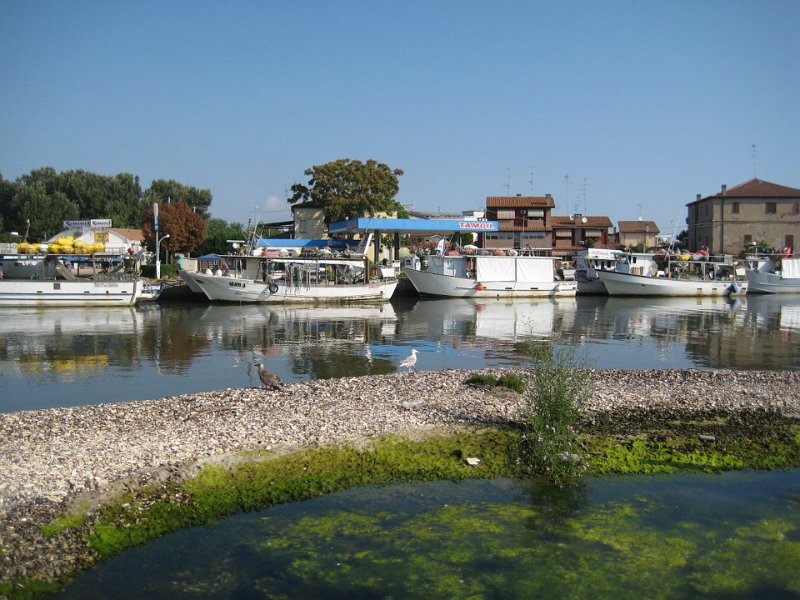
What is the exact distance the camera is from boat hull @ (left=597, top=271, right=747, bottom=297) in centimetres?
5491

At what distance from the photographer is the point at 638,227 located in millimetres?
91875

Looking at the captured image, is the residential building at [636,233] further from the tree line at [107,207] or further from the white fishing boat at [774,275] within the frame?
the tree line at [107,207]

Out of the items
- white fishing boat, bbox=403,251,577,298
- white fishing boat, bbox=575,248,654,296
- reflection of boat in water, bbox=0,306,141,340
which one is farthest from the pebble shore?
white fishing boat, bbox=575,248,654,296

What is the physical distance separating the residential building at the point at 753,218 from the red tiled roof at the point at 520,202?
16.3 meters

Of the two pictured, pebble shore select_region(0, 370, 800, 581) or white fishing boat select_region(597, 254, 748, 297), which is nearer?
pebble shore select_region(0, 370, 800, 581)

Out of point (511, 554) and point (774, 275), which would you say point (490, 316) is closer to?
point (511, 554)

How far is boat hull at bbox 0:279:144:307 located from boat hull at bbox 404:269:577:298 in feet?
63.5

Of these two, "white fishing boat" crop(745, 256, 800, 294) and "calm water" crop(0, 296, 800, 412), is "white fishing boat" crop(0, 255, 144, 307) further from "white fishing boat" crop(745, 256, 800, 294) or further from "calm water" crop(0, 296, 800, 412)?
"white fishing boat" crop(745, 256, 800, 294)

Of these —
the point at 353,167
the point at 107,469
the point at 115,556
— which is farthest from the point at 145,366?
the point at 353,167

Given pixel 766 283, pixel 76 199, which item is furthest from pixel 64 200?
pixel 766 283

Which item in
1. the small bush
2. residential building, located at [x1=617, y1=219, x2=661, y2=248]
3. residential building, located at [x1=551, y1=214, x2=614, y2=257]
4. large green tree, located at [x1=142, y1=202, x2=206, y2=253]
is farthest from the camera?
residential building, located at [x1=617, y1=219, x2=661, y2=248]

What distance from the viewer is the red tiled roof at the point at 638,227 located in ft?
297

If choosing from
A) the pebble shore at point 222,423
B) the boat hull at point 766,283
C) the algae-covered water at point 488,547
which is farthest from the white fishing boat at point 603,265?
the algae-covered water at point 488,547

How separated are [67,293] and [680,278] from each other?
43.3 meters
